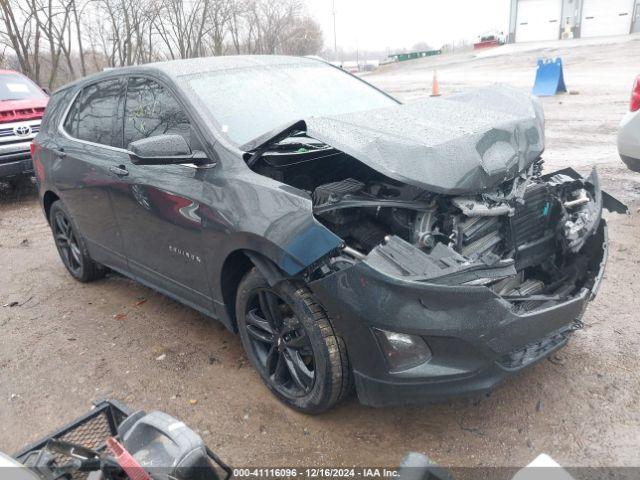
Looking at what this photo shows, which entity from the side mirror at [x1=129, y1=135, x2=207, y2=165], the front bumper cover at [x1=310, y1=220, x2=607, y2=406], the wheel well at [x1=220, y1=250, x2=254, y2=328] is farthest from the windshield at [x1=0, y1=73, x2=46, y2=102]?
the front bumper cover at [x1=310, y1=220, x2=607, y2=406]

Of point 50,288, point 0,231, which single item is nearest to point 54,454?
point 50,288

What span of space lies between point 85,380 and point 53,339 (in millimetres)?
747

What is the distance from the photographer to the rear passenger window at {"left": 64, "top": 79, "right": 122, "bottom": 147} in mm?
3916

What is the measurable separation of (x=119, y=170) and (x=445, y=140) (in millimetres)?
2202

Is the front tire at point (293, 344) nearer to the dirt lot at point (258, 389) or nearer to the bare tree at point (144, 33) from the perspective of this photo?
the dirt lot at point (258, 389)

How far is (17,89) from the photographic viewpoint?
9.11 m

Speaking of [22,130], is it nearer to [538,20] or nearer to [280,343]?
[280,343]

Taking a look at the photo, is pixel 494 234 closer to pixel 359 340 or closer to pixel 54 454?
pixel 359 340

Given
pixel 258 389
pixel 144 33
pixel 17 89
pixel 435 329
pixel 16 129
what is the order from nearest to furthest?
1. pixel 435 329
2. pixel 258 389
3. pixel 16 129
4. pixel 17 89
5. pixel 144 33

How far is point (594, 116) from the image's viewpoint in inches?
435

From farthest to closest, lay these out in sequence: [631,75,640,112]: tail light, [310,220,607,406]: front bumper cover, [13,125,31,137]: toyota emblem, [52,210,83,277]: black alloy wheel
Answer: [13,125,31,137]: toyota emblem → [631,75,640,112]: tail light → [52,210,83,277]: black alloy wheel → [310,220,607,406]: front bumper cover

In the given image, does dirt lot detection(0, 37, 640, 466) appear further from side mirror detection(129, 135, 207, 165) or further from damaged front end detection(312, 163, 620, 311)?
side mirror detection(129, 135, 207, 165)

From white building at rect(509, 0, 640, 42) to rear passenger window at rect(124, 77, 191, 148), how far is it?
47320 mm

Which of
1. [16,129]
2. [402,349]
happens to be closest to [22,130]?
[16,129]
